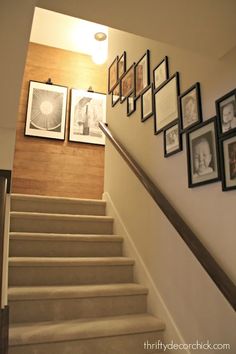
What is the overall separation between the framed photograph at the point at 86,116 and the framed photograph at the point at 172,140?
2462mm

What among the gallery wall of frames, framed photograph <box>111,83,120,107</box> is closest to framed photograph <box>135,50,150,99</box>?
the gallery wall of frames

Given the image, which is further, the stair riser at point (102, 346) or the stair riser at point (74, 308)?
the stair riser at point (74, 308)

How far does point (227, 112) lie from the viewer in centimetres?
155

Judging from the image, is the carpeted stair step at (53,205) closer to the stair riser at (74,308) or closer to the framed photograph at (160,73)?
the stair riser at (74,308)

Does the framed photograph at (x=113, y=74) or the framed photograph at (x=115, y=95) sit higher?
the framed photograph at (x=113, y=74)

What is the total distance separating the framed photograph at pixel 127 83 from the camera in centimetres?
295

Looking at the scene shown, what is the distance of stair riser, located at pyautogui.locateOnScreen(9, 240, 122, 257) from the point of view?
7.98ft

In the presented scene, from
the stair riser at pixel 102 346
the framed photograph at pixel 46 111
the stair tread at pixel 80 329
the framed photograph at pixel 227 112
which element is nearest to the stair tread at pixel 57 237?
the stair tread at pixel 80 329

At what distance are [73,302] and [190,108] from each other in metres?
1.50

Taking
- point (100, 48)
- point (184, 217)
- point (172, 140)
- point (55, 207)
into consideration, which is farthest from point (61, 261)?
point (100, 48)

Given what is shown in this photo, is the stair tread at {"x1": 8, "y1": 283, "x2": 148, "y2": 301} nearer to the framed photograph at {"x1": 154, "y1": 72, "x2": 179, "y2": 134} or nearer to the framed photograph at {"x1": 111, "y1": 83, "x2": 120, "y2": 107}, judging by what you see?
the framed photograph at {"x1": 154, "y1": 72, "x2": 179, "y2": 134}

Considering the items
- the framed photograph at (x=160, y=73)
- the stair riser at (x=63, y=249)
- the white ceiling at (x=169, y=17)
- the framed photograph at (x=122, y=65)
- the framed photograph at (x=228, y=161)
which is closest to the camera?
the white ceiling at (x=169, y=17)

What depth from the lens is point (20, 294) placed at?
6.25ft

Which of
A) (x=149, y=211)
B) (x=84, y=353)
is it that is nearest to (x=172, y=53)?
→ (x=149, y=211)
